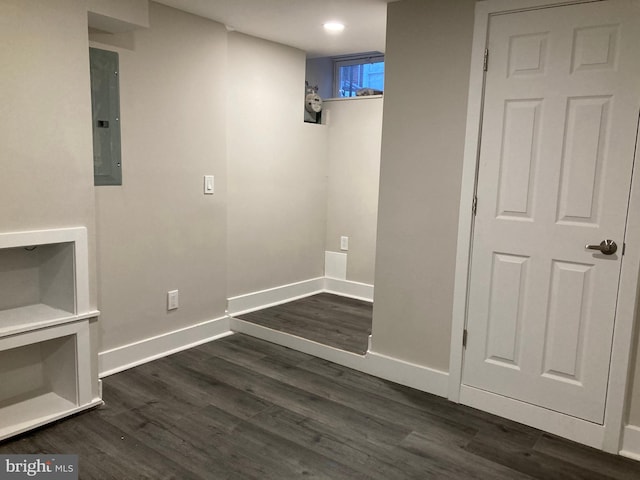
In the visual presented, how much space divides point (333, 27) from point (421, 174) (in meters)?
1.37

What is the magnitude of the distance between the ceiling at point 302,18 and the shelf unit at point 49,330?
1.68 m

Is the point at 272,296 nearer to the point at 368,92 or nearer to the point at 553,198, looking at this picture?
the point at 368,92

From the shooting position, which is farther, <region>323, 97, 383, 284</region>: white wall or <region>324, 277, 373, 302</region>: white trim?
<region>324, 277, 373, 302</region>: white trim

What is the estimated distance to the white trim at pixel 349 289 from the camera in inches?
184

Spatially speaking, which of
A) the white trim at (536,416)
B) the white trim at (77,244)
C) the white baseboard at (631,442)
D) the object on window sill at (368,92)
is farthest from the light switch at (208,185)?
the white baseboard at (631,442)

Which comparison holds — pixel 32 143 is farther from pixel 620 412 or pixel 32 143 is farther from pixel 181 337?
pixel 620 412

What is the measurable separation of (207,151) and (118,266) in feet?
3.40

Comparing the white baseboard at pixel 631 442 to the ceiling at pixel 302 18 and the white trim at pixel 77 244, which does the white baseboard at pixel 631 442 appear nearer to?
the ceiling at pixel 302 18

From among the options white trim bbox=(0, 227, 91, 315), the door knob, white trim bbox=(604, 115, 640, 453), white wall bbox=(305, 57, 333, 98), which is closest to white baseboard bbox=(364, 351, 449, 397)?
white trim bbox=(604, 115, 640, 453)

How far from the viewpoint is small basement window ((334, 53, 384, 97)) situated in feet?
16.4

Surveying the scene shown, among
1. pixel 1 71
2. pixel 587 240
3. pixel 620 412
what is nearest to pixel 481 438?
pixel 620 412

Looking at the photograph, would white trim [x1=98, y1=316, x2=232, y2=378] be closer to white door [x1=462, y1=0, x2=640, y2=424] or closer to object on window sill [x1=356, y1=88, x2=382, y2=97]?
white door [x1=462, y1=0, x2=640, y2=424]

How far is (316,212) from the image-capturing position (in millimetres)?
4824

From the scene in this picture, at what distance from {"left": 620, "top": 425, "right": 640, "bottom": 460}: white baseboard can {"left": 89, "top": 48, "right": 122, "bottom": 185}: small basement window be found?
308 cm
